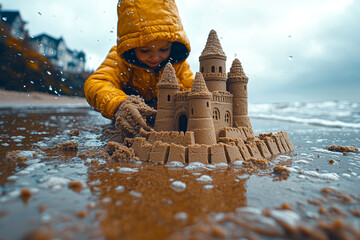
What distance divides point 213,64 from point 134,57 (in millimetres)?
1805

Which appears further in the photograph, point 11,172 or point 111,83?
point 111,83

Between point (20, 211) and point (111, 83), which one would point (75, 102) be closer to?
point (111, 83)

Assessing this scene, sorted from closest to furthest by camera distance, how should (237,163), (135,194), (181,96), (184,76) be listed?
(135,194) < (237,163) < (181,96) < (184,76)

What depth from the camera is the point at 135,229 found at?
52.0 inches

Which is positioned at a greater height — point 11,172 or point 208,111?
point 208,111

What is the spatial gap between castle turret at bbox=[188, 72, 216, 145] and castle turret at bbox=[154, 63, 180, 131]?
19.5 inches

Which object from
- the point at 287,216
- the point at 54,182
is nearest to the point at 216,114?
the point at 287,216

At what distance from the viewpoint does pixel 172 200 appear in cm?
183

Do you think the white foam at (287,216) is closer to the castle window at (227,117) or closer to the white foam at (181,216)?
the white foam at (181,216)

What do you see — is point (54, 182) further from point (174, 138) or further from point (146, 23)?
point (146, 23)

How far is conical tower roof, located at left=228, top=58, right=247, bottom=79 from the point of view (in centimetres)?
428

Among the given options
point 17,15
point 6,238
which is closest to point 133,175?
point 6,238

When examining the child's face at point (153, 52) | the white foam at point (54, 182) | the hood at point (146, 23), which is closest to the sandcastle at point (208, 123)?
the child's face at point (153, 52)

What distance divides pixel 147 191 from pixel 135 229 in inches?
27.7
